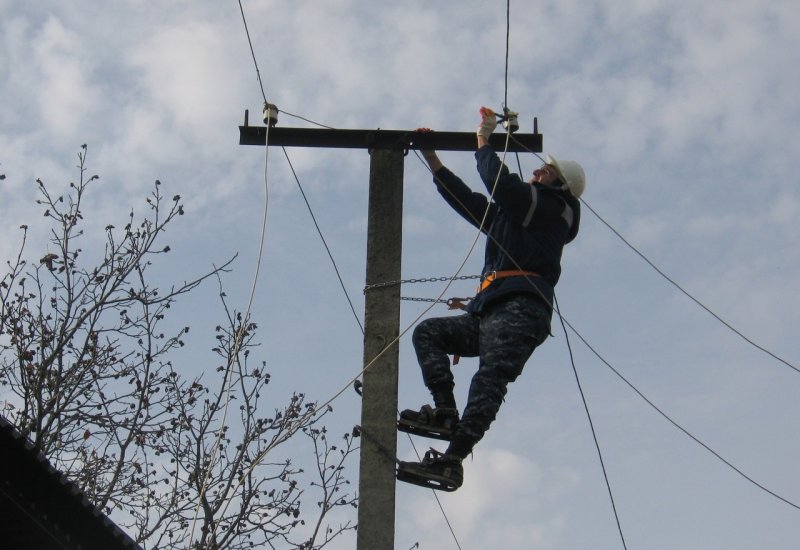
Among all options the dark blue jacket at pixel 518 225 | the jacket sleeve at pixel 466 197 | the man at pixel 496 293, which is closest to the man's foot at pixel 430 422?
the man at pixel 496 293

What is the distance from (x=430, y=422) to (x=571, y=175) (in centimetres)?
177

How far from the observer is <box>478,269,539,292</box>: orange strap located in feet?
21.9

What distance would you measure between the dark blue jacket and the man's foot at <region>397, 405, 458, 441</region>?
26.4 inches

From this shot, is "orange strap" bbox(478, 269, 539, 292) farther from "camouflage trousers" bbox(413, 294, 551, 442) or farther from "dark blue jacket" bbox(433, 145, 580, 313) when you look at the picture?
"camouflage trousers" bbox(413, 294, 551, 442)

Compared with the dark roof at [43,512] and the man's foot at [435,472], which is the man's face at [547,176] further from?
the dark roof at [43,512]

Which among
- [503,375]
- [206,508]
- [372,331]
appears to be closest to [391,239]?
[372,331]

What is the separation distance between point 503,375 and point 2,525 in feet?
11.0

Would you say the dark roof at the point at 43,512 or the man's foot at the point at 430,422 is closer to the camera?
the man's foot at the point at 430,422

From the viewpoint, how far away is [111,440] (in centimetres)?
1254

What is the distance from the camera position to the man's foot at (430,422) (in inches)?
251

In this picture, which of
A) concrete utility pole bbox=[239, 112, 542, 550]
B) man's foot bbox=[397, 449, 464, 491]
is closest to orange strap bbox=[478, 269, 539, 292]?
concrete utility pole bbox=[239, 112, 542, 550]

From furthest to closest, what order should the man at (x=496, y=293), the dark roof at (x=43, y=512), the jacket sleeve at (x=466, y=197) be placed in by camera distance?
the jacket sleeve at (x=466, y=197), the dark roof at (x=43, y=512), the man at (x=496, y=293)

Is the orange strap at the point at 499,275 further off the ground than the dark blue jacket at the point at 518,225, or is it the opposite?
the dark blue jacket at the point at 518,225

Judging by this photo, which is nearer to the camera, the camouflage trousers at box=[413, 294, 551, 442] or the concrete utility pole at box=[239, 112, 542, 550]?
the concrete utility pole at box=[239, 112, 542, 550]
